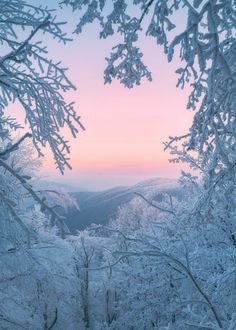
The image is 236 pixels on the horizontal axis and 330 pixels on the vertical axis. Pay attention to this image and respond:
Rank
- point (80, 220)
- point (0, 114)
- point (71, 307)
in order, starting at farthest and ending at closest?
point (80, 220) < point (71, 307) < point (0, 114)

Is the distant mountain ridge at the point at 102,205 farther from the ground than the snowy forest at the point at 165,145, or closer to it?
closer to it

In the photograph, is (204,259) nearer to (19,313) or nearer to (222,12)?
(222,12)

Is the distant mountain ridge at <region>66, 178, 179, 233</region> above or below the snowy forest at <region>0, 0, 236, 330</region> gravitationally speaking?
below

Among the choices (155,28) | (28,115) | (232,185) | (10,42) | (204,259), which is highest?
(10,42)

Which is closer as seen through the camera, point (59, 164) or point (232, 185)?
point (232, 185)

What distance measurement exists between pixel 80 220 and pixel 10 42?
194 ft

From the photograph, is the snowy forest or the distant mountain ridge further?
the distant mountain ridge

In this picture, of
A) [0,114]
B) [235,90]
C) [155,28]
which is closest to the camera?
[235,90]

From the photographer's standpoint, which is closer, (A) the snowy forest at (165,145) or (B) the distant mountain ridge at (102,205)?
(A) the snowy forest at (165,145)

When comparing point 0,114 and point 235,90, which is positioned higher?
point 0,114

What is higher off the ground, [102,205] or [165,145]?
[165,145]

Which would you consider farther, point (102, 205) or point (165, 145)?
point (102, 205)

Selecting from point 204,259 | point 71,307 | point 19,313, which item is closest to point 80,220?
point 71,307

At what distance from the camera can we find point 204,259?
6180 millimetres
